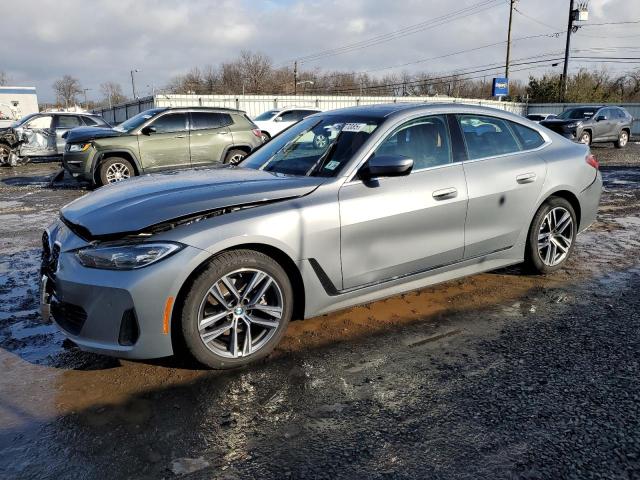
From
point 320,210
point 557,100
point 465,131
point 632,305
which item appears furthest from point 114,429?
point 557,100

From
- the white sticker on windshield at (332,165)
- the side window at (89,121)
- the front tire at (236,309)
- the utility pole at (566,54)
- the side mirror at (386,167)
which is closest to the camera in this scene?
the front tire at (236,309)

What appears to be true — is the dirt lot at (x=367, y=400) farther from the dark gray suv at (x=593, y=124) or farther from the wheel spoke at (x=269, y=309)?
the dark gray suv at (x=593, y=124)

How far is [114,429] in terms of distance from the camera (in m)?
2.67

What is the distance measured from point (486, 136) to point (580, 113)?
778 inches

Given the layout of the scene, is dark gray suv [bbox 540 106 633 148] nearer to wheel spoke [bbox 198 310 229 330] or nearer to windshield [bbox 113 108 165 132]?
windshield [bbox 113 108 165 132]

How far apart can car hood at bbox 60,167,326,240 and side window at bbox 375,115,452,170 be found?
2.43ft

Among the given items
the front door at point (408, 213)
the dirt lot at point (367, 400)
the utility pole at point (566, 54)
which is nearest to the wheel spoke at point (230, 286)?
the dirt lot at point (367, 400)

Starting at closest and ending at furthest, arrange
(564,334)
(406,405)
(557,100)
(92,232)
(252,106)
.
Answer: (406,405), (92,232), (564,334), (252,106), (557,100)

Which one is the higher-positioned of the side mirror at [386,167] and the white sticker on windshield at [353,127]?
the white sticker on windshield at [353,127]

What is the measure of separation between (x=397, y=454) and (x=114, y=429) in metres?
1.45

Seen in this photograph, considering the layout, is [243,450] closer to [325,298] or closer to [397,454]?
[397,454]

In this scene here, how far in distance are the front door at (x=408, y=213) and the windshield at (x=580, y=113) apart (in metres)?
19.8

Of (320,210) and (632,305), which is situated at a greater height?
(320,210)

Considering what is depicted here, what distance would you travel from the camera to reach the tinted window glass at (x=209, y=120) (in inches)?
447
